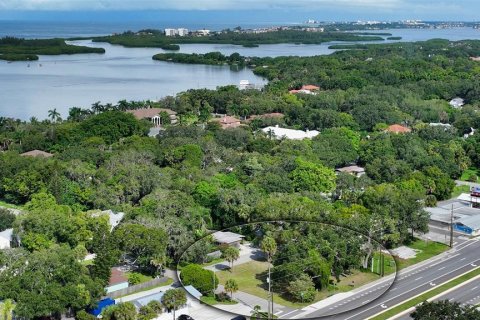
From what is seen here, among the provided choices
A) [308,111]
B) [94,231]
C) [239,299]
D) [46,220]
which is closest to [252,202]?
[94,231]

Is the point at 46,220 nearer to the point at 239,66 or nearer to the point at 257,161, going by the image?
the point at 257,161

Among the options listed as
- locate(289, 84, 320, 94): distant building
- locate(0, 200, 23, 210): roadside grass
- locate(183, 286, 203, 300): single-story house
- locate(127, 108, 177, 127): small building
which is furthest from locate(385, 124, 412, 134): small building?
locate(183, 286, 203, 300): single-story house

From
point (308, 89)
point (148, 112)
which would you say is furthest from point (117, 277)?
point (308, 89)

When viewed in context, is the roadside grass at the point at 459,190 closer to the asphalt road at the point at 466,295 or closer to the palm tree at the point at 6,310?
the asphalt road at the point at 466,295

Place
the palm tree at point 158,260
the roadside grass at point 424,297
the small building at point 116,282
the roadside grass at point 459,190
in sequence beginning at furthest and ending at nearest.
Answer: the roadside grass at point 459,190
the palm tree at point 158,260
the small building at point 116,282
the roadside grass at point 424,297

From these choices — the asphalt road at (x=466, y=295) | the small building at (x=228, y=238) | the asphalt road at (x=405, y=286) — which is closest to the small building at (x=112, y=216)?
the small building at (x=228, y=238)

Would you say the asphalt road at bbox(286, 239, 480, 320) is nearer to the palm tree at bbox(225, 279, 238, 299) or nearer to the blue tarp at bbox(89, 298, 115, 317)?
the palm tree at bbox(225, 279, 238, 299)
